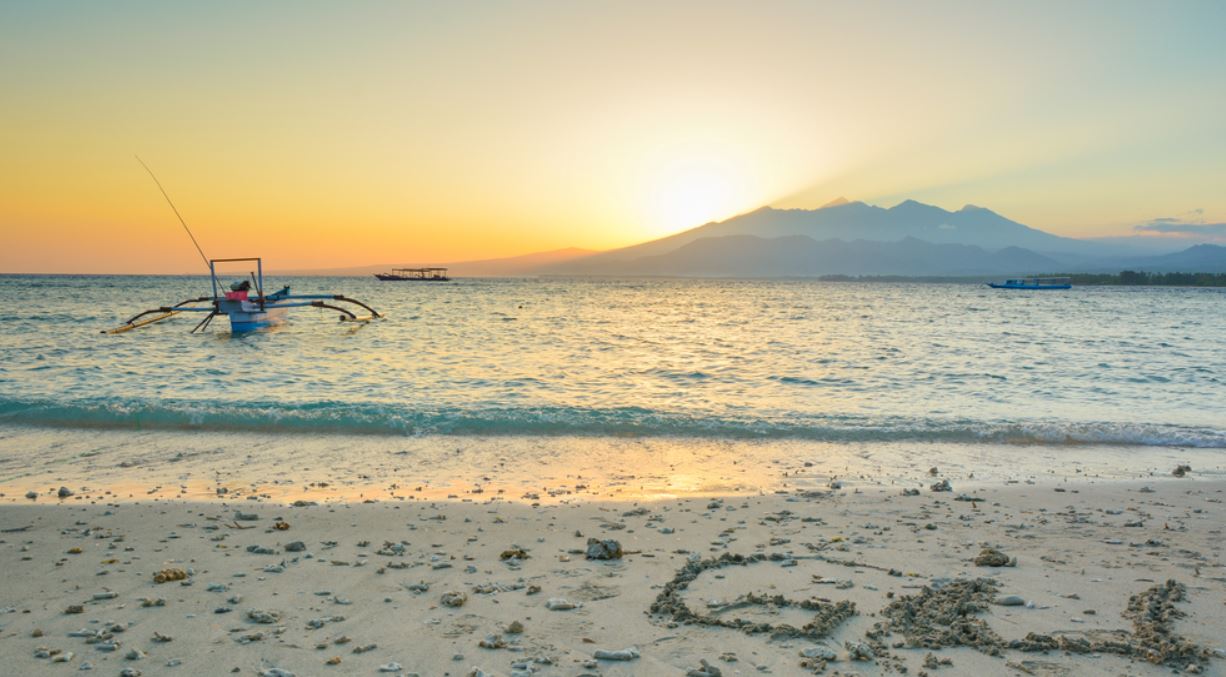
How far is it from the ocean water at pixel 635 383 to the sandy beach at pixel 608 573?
3631 millimetres

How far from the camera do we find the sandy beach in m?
4.51

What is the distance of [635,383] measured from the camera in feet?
60.4

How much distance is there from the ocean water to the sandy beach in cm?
363

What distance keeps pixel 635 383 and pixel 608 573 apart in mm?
12527

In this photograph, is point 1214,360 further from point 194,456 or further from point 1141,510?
point 194,456

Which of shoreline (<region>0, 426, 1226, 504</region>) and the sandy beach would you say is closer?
the sandy beach

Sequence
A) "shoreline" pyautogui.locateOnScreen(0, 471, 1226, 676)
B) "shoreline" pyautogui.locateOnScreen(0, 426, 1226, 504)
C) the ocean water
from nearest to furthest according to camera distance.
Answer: "shoreline" pyautogui.locateOnScreen(0, 471, 1226, 676), "shoreline" pyautogui.locateOnScreen(0, 426, 1226, 504), the ocean water

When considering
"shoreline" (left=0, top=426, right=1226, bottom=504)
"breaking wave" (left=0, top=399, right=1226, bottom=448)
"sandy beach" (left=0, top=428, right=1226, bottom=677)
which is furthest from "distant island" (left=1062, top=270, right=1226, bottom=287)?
"sandy beach" (left=0, top=428, right=1226, bottom=677)

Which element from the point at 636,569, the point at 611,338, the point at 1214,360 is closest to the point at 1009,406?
the point at 636,569

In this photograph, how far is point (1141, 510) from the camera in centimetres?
794

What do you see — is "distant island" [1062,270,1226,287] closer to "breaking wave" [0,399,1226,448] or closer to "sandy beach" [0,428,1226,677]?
"breaking wave" [0,399,1226,448]

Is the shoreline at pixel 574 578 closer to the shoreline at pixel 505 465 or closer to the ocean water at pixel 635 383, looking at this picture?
the shoreline at pixel 505 465

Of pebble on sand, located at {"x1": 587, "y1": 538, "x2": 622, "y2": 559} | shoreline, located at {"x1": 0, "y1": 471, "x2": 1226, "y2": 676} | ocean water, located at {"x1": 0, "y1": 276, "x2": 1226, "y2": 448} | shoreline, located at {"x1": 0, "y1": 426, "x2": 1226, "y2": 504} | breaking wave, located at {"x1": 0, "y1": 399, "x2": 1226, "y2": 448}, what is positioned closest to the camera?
shoreline, located at {"x1": 0, "y1": 471, "x2": 1226, "y2": 676}

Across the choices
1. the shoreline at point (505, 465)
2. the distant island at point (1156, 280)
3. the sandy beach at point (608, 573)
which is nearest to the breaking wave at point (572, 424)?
the shoreline at point (505, 465)
